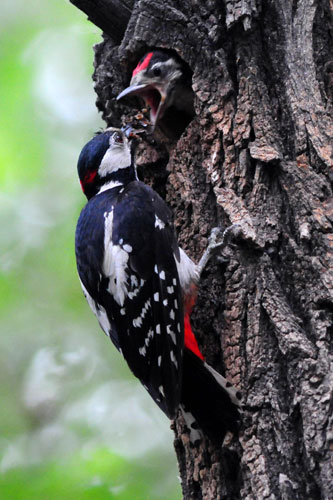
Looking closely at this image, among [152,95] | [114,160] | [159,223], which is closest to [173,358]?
[159,223]

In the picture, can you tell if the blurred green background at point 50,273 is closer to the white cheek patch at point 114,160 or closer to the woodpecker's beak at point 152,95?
the white cheek patch at point 114,160

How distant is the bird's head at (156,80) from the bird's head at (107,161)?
0.64ft

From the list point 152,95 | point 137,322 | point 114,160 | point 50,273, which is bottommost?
point 137,322

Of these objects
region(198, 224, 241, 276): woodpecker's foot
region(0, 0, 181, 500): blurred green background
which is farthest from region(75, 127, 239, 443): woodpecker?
region(0, 0, 181, 500): blurred green background

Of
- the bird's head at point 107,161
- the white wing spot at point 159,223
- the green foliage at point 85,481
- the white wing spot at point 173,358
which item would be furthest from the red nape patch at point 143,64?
the green foliage at point 85,481

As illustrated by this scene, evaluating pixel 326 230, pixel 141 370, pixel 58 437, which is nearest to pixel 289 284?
pixel 326 230

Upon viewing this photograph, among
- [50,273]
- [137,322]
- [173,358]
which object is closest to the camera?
[173,358]

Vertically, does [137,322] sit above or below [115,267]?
below

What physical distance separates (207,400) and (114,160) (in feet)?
4.72

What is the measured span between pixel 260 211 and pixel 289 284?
0.34 meters

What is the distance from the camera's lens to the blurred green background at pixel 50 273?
4.51 meters

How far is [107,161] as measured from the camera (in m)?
3.49

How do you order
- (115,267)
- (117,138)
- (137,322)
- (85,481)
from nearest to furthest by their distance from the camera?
(137,322) < (115,267) < (117,138) < (85,481)

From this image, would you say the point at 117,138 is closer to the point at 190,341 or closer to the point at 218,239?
the point at 218,239
